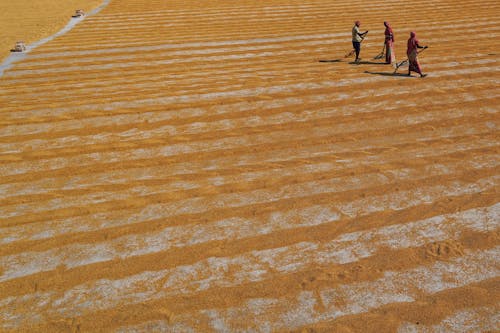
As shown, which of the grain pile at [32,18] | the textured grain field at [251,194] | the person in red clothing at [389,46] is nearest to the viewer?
the textured grain field at [251,194]

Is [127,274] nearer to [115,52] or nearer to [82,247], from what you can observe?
[82,247]

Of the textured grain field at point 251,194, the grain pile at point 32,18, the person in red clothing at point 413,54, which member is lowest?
the textured grain field at point 251,194

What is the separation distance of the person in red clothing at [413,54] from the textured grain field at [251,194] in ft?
1.08

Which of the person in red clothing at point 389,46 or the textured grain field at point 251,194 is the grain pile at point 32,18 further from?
the person in red clothing at point 389,46

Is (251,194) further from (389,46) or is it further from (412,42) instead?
(389,46)

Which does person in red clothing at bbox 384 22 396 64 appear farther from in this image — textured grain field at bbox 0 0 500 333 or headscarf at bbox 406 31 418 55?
headscarf at bbox 406 31 418 55

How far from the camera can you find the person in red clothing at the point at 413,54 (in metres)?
Result: 10.9

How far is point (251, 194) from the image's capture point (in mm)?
6656

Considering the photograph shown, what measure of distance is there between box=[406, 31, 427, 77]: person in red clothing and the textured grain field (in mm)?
329

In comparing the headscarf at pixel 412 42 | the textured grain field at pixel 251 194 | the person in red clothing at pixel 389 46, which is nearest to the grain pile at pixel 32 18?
the textured grain field at pixel 251 194

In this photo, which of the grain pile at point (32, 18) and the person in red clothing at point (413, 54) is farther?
the grain pile at point (32, 18)

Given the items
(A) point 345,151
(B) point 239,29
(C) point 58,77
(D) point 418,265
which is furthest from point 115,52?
(D) point 418,265

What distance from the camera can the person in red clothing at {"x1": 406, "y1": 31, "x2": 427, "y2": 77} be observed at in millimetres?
10916

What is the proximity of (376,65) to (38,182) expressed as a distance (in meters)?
10.1
